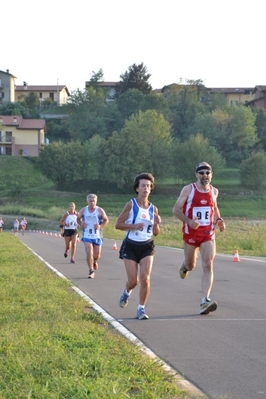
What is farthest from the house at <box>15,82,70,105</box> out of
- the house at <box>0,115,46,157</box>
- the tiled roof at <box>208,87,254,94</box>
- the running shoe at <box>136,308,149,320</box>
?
the running shoe at <box>136,308,149,320</box>

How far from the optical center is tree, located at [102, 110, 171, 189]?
100 metres

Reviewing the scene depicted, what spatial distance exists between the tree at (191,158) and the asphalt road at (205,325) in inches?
3495

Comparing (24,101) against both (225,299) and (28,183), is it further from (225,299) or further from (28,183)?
(225,299)

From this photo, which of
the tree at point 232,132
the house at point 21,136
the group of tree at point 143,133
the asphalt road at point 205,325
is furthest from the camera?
the tree at point 232,132

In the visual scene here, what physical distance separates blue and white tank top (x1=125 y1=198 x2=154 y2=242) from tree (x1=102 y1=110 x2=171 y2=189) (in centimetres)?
8852

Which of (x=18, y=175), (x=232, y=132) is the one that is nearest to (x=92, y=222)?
(x=18, y=175)

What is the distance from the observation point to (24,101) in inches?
5802

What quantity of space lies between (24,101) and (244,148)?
43.3m

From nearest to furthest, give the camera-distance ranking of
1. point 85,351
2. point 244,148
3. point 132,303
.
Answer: point 85,351, point 132,303, point 244,148

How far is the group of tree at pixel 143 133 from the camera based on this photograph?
102688 millimetres

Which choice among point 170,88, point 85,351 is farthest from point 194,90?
point 85,351

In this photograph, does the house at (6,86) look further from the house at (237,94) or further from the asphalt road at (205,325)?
the asphalt road at (205,325)

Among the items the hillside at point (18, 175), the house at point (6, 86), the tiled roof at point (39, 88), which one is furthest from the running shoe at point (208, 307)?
the tiled roof at point (39, 88)

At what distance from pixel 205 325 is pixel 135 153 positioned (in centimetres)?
9347
